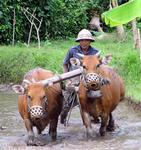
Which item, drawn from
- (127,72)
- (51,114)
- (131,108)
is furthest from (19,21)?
(51,114)

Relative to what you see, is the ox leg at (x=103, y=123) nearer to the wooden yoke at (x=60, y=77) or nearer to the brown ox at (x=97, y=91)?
the brown ox at (x=97, y=91)

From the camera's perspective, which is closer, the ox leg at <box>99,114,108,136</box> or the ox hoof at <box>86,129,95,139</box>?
the ox hoof at <box>86,129,95,139</box>

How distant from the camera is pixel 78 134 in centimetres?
1134

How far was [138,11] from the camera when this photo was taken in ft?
25.7

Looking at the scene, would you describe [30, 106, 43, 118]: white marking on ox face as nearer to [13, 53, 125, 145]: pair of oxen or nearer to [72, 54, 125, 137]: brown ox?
[13, 53, 125, 145]: pair of oxen

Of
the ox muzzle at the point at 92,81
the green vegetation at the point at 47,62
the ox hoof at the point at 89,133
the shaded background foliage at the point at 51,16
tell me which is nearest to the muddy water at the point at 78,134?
the ox hoof at the point at 89,133

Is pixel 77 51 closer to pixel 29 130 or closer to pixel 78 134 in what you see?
pixel 78 134

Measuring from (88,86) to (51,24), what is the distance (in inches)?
610

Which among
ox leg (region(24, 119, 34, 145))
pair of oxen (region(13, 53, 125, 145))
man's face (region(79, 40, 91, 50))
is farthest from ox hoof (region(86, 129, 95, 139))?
man's face (region(79, 40, 91, 50))

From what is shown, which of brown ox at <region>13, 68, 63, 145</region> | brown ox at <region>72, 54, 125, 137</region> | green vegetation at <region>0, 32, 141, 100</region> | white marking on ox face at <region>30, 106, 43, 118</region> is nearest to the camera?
white marking on ox face at <region>30, 106, 43, 118</region>

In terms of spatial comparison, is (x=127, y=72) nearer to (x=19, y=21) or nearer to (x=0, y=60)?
(x=0, y=60)

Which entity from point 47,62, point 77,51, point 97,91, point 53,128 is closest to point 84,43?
point 77,51

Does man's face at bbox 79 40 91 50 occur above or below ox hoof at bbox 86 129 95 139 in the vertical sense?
above

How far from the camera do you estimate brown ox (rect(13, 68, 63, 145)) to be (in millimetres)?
9555
